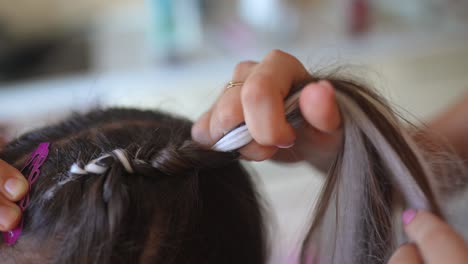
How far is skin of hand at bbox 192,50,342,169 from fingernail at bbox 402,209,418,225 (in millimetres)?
122

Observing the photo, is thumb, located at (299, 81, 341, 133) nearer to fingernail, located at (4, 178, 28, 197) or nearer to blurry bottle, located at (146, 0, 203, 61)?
fingernail, located at (4, 178, 28, 197)

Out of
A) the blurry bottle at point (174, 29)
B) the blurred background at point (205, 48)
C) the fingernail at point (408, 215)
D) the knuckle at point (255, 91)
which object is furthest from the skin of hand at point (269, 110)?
the blurry bottle at point (174, 29)

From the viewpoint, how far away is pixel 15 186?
0.50 meters

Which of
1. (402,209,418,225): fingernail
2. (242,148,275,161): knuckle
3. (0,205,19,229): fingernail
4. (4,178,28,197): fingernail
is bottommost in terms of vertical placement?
(402,209,418,225): fingernail

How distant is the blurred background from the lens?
146 centimetres

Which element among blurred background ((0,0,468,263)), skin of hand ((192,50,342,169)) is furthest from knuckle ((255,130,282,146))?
blurred background ((0,0,468,263))

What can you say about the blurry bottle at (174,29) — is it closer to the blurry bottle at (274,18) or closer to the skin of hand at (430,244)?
the blurry bottle at (274,18)

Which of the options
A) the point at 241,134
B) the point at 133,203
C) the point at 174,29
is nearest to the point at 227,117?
the point at 241,134

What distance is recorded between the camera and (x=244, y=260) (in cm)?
61

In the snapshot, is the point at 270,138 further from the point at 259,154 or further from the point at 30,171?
the point at 30,171

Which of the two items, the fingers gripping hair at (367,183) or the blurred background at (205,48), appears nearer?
the fingers gripping hair at (367,183)

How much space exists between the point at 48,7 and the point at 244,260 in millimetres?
1552

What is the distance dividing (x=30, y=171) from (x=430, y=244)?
46cm

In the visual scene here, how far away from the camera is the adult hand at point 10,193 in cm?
48
